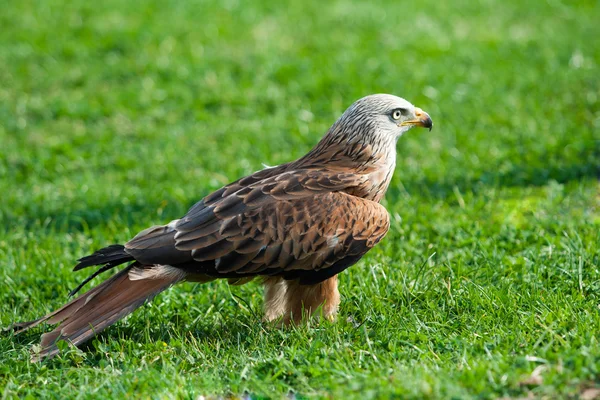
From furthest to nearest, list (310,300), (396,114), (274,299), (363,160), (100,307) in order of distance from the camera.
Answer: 1. (396,114)
2. (363,160)
3. (274,299)
4. (310,300)
5. (100,307)

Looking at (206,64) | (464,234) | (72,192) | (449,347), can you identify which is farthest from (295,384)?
(206,64)

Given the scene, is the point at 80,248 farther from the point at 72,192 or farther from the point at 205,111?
the point at 205,111

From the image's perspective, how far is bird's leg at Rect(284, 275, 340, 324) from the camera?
5.29 m

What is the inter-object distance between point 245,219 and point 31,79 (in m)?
6.97

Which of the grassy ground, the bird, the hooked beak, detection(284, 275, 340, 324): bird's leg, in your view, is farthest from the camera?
the hooked beak

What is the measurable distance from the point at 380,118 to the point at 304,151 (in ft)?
10.6

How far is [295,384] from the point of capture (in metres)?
4.45

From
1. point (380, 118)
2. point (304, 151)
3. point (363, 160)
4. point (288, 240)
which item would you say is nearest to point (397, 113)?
point (380, 118)

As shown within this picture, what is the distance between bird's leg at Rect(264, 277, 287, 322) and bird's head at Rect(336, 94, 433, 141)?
46.1 inches

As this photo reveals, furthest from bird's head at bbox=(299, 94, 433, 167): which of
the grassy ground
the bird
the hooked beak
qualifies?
the grassy ground

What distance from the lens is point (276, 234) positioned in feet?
16.6

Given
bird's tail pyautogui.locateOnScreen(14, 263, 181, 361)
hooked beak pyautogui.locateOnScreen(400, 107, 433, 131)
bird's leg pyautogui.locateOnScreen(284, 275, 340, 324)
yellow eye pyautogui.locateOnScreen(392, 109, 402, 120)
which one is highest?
yellow eye pyautogui.locateOnScreen(392, 109, 402, 120)

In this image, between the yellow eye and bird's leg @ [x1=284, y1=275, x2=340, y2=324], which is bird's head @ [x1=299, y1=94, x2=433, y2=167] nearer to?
the yellow eye

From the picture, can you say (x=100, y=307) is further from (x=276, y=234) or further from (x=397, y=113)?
(x=397, y=113)
